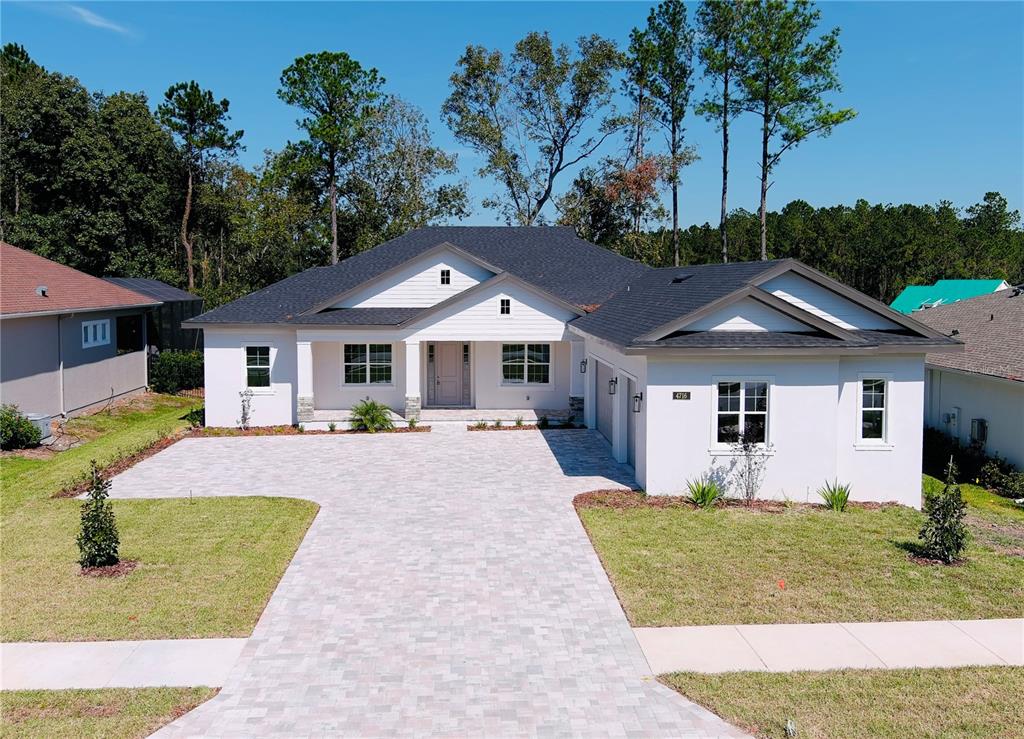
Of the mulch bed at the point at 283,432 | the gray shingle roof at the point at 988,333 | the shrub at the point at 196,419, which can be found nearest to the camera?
the gray shingle roof at the point at 988,333

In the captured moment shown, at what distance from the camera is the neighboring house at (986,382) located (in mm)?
18672

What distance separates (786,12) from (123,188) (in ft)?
119

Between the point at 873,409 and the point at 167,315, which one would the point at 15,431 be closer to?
the point at 167,315

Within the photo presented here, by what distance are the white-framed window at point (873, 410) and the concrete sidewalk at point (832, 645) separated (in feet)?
21.9

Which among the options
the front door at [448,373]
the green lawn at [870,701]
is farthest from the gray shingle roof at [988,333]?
the front door at [448,373]

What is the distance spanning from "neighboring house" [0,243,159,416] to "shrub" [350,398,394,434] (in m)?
8.55

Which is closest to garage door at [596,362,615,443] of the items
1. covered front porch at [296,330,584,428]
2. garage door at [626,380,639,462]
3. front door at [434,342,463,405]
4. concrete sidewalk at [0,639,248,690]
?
covered front porch at [296,330,584,428]

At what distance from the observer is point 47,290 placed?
24141mm

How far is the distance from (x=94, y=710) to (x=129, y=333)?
81.4ft

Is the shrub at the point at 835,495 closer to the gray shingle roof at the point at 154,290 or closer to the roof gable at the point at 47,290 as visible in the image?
the roof gable at the point at 47,290

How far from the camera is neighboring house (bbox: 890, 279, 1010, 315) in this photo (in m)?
48.2

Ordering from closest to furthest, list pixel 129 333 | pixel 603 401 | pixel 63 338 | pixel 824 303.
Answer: pixel 824 303 < pixel 603 401 < pixel 63 338 < pixel 129 333

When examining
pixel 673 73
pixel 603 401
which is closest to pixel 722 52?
Result: pixel 673 73

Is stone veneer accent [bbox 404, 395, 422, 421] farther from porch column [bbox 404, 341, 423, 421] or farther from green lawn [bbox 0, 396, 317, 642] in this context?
green lawn [bbox 0, 396, 317, 642]
